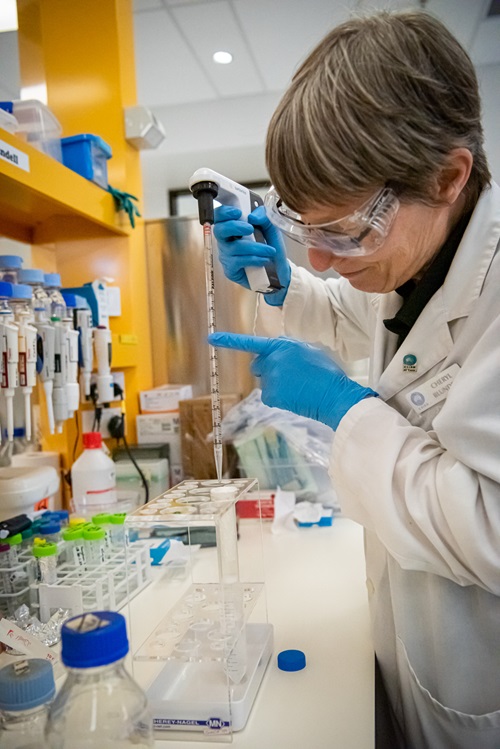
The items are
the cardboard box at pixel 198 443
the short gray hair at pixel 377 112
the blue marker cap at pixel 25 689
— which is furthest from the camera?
the cardboard box at pixel 198 443

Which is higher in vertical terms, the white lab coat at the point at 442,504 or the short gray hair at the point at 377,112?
the short gray hair at the point at 377,112

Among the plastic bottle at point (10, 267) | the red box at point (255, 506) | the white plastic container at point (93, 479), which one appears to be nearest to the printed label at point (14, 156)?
the plastic bottle at point (10, 267)

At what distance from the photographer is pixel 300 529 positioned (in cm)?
174

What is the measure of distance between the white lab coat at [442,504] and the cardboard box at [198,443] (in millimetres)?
899

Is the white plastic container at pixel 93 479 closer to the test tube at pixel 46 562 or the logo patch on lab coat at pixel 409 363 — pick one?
the test tube at pixel 46 562

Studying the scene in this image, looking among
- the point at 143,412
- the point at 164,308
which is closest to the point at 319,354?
the point at 143,412

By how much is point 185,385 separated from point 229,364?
0.20 m

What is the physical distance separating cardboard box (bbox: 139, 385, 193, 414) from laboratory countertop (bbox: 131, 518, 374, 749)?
1.90 feet

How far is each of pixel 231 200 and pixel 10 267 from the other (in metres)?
0.55

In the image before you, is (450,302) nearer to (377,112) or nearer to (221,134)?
(377,112)

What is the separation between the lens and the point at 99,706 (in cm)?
58

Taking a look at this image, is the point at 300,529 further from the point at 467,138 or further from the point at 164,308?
the point at 467,138

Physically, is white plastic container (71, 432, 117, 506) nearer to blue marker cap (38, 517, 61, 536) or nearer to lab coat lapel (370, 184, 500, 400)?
blue marker cap (38, 517, 61, 536)

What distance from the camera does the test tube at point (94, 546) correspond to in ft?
3.91
